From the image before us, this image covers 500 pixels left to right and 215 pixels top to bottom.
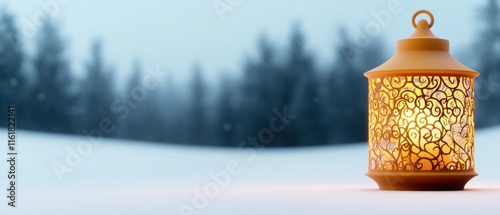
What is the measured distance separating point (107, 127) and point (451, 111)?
5069 mm

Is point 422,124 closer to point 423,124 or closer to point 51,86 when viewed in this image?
point 423,124

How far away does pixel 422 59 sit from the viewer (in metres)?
3.85

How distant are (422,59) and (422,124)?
1.16ft

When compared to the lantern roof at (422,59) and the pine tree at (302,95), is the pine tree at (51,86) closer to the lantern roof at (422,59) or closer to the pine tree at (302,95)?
the pine tree at (302,95)

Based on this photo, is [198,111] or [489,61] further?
[198,111]

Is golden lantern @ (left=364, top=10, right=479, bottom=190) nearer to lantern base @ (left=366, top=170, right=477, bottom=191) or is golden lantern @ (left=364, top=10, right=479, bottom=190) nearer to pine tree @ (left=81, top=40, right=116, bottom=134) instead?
lantern base @ (left=366, top=170, right=477, bottom=191)

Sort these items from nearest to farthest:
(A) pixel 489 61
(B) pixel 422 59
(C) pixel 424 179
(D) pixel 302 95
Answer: (C) pixel 424 179, (B) pixel 422 59, (A) pixel 489 61, (D) pixel 302 95

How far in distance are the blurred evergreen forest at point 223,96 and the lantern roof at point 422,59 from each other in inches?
167

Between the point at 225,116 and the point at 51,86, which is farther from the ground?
the point at 51,86

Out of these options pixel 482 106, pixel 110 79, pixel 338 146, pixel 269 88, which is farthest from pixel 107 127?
pixel 482 106

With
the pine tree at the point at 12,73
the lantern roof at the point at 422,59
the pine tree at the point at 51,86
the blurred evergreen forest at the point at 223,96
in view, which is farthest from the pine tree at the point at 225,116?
the lantern roof at the point at 422,59

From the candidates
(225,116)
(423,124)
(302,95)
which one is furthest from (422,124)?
(225,116)

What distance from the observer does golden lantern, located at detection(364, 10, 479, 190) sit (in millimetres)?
3736

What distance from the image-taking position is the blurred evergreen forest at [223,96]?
834cm
